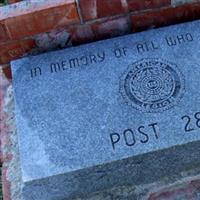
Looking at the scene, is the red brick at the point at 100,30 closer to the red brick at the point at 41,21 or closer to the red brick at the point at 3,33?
the red brick at the point at 41,21

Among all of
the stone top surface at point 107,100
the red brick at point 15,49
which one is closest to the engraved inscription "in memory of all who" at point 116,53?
the stone top surface at point 107,100

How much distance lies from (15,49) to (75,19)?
0.29m

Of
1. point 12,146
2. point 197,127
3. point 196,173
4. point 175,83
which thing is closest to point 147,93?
point 175,83

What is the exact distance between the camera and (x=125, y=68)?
4.83 ft

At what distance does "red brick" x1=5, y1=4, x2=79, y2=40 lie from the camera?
1.45 metres

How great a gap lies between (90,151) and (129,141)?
0.14 metres

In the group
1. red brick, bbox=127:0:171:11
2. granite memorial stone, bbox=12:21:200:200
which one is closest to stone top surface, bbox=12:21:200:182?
granite memorial stone, bbox=12:21:200:200

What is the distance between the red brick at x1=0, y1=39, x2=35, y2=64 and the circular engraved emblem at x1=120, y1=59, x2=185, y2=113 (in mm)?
420

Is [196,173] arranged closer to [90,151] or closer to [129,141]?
[129,141]

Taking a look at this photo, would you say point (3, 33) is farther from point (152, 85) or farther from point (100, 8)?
point (152, 85)

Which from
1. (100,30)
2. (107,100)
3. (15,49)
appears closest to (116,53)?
(100,30)

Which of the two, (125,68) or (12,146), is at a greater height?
(125,68)

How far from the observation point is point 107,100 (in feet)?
4.59

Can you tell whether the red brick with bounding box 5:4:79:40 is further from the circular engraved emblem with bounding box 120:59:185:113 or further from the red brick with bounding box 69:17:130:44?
the circular engraved emblem with bounding box 120:59:185:113
